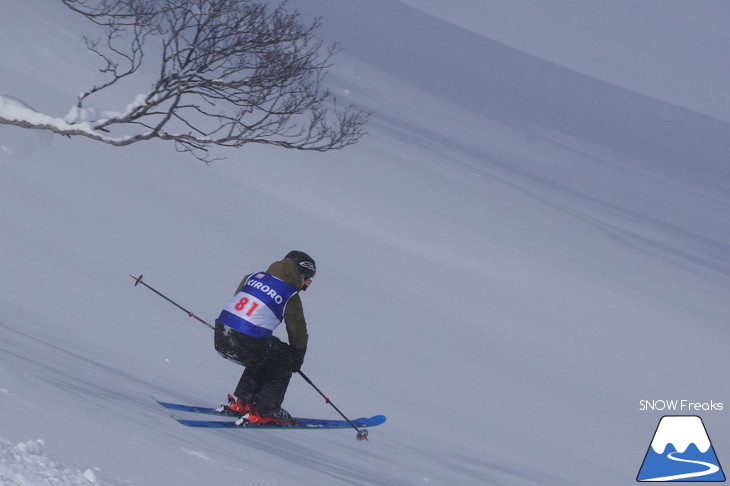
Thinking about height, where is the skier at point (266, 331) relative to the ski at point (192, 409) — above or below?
above

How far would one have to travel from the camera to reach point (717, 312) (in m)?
20.6

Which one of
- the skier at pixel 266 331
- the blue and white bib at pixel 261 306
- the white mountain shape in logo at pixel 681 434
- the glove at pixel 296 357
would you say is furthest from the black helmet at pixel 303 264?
the white mountain shape in logo at pixel 681 434

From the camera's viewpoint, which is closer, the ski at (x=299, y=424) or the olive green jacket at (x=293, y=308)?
the ski at (x=299, y=424)

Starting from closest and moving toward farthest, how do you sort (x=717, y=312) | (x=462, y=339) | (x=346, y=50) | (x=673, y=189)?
(x=462, y=339) < (x=717, y=312) < (x=673, y=189) < (x=346, y=50)


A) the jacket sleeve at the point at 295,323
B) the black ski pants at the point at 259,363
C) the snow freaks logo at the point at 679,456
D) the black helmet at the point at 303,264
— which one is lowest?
the black ski pants at the point at 259,363

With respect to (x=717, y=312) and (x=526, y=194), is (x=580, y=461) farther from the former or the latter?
(x=526, y=194)

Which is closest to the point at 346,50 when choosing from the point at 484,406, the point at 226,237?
the point at 226,237

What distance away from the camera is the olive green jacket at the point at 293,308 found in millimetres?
6453

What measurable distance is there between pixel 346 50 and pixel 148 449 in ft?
196

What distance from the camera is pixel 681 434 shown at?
10.9 m

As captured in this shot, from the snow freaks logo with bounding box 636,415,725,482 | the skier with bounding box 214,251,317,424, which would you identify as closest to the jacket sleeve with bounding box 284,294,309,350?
the skier with bounding box 214,251,317,424

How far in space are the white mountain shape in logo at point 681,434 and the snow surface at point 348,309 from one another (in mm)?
276

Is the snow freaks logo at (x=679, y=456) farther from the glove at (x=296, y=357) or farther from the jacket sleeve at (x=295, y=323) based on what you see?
the jacket sleeve at (x=295, y=323)

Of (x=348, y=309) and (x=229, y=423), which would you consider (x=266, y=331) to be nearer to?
(x=229, y=423)
